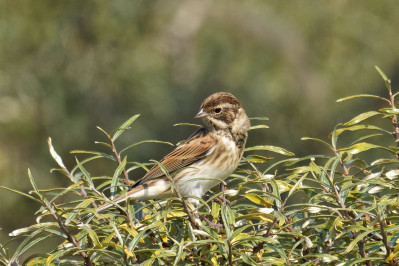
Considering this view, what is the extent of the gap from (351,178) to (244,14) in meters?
5.19

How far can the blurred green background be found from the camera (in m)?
6.56

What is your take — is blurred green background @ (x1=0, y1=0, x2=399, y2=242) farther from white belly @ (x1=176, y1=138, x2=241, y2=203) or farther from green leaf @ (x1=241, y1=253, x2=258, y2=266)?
green leaf @ (x1=241, y1=253, x2=258, y2=266)

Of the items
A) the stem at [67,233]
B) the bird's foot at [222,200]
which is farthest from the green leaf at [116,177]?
the bird's foot at [222,200]

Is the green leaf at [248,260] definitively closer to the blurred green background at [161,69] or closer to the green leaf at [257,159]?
the green leaf at [257,159]

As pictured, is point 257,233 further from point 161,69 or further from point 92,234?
point 161,69

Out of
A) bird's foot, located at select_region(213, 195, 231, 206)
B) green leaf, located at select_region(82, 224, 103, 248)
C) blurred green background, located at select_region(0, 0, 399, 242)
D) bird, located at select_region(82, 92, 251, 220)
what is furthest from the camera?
blurred green background, located at select_region(0, 0, 399, 242)

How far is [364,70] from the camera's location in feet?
22.9

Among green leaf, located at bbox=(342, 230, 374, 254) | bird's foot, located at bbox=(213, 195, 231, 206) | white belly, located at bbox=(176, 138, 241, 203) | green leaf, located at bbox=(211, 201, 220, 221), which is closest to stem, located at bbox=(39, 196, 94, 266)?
green leaf, located at bbox=(211, 201, 220, 221)

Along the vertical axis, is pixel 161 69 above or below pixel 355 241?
below

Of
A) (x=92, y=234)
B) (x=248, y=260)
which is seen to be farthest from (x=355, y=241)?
(x=92, y=234)

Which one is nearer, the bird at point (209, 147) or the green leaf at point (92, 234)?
the green leaf at point (92, 234)

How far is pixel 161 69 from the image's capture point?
700 centimetres

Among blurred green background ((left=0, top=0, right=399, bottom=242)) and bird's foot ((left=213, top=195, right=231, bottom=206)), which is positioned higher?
bird's foot ((left=213, top=195, right=231, bottom=206))

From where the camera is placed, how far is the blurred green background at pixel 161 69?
258 inches
